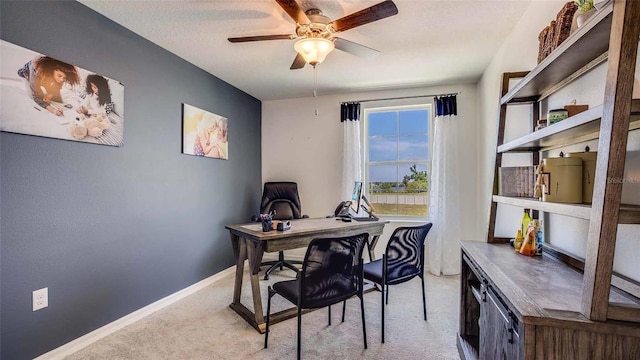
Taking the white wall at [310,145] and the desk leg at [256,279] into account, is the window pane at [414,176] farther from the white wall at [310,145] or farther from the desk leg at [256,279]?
the desk leg at [256,279]

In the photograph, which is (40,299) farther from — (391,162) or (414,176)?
(414,176)

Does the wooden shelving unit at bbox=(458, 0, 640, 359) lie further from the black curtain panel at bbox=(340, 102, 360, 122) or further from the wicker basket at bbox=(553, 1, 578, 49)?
the black curtain panel at bbox=(340, 102, 360, 122)

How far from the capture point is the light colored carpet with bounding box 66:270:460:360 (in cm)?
209

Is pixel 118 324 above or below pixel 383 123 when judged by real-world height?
below

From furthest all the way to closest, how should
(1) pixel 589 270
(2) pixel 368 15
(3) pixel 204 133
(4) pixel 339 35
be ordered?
(3) pixel 204 133 < (4) pixel 339 35 < (2) pixel 368 15 < (1) pixel 589 270

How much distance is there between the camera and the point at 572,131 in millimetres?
1332

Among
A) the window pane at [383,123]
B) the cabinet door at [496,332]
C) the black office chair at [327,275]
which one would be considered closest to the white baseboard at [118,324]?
the black office chair at [327,275]

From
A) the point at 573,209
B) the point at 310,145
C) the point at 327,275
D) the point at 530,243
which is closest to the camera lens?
the point at 573,209

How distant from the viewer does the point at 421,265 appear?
2580 mm

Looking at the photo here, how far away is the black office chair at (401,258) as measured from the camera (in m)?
2.39

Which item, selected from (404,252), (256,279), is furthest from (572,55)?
(256,279)

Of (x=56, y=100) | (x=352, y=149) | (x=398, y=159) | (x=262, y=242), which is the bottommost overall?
(x=262, y=242)

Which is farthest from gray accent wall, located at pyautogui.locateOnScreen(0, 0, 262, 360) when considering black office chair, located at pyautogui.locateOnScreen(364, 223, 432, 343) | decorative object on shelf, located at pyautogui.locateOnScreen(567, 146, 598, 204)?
decorative object on shelf, located at pyautogui.locateOnScreen(567, 146, 598, 204)

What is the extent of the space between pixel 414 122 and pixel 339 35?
1964mm
